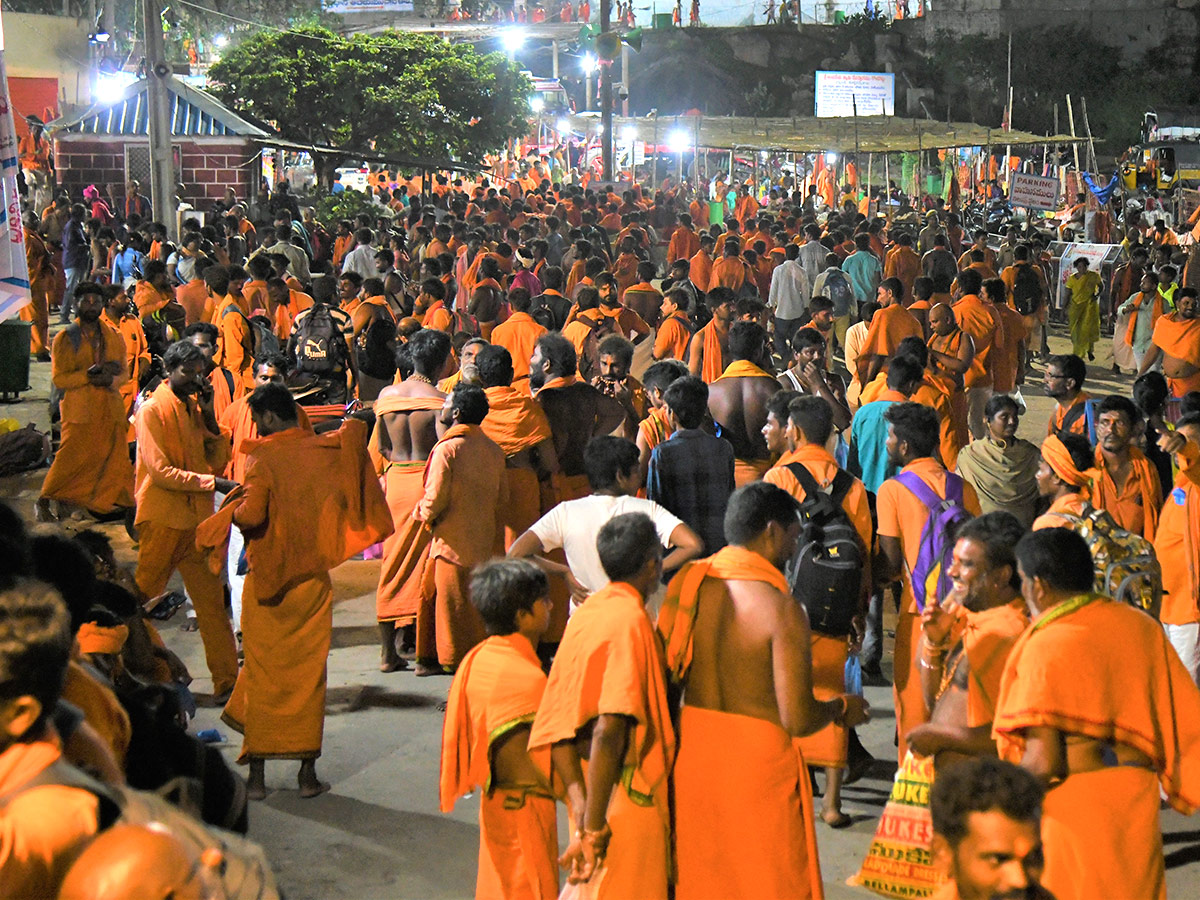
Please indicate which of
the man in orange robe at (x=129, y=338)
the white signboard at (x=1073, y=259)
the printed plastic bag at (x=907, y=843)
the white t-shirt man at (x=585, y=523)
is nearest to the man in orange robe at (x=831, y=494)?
the white t-shirt man at (x=585, y=523)

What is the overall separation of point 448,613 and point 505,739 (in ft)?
9.70

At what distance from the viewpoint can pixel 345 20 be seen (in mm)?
65312

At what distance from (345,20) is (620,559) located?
65108 millimetres

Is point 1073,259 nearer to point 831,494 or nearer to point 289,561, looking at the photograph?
point 831,494

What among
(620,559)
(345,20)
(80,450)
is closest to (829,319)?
(80,450)

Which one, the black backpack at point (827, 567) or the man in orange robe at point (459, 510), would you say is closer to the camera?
the black backpack at point (827, 567)

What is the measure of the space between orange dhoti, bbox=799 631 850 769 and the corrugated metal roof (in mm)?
20974

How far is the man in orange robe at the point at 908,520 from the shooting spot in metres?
5.55

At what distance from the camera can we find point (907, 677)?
18.2 feet

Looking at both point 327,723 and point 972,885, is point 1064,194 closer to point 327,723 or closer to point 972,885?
point 327,723

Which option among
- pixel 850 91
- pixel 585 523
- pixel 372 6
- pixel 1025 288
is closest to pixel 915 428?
pixel 585 523

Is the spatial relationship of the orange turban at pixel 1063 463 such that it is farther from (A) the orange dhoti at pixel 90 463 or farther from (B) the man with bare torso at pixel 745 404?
(A) the orange dhoti at pixel 90 463

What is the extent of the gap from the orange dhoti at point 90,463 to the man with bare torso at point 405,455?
2.78 meters

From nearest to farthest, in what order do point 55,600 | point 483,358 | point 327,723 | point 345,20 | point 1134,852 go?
point 55,600, point 1134,852, point 327,723, point 483,358, point 345,20
